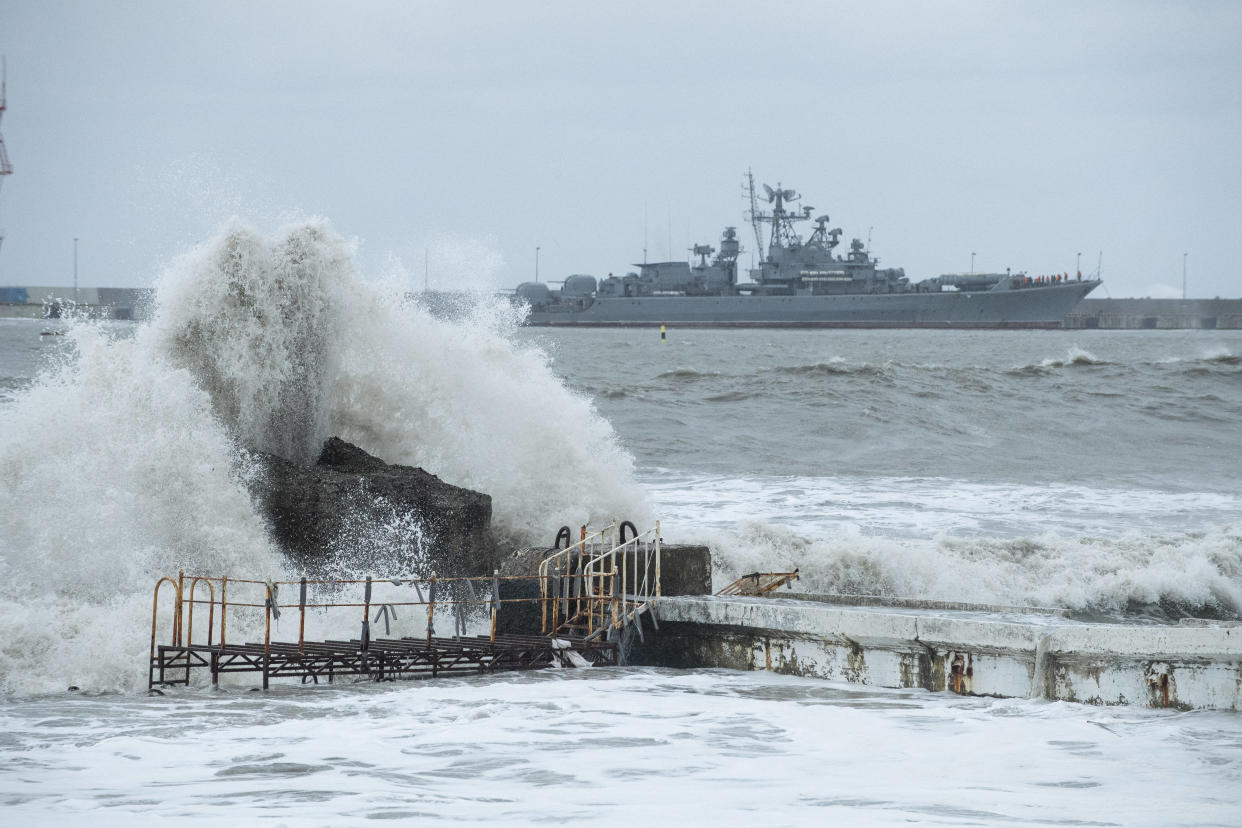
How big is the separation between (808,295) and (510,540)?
311ft

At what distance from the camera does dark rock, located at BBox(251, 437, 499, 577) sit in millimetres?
9883

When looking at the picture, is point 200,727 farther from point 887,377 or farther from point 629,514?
point 887,377

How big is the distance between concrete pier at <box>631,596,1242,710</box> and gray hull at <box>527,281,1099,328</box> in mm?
96810

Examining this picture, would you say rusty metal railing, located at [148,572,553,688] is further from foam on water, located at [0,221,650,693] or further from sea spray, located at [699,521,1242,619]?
sea spray, located at [699,521,1242,619]

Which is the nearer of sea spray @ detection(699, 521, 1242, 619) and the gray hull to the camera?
sea spray @ detection(699, 521, 1242, 619)

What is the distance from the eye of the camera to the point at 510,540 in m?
12.2

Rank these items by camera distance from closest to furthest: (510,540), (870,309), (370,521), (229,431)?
(370,521) → (229,431) → (510,540) → (870,309)

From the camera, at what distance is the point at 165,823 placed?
16.3 feet

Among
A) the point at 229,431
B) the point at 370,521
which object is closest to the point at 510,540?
the point at 370,521

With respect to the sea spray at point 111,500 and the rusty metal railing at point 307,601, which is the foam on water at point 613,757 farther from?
the sea spray at point 111,500

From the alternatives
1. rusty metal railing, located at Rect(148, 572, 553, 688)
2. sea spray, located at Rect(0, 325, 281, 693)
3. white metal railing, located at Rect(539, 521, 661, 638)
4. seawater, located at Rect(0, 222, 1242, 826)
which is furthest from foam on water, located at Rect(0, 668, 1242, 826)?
sea spray, located at Rect(0, 325, 281, 693)

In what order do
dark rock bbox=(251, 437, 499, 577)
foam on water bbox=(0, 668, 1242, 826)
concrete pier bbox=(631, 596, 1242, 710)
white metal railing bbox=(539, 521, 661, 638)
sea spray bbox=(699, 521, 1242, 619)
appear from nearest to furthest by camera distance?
foam on water bbox=(0, 668, 1242, 826), concrete pier bbox=(631, 596, 1242, 710), white metal railing bbox=(539, 521, 661, 638), dark rock bbox=(251, 437, 499, 577), sea spray bbox=(699, 521, 1242, 619)

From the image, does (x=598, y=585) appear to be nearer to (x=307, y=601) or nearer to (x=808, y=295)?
→ (x=307, y=601)

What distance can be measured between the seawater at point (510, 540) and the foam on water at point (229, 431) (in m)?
0.03
